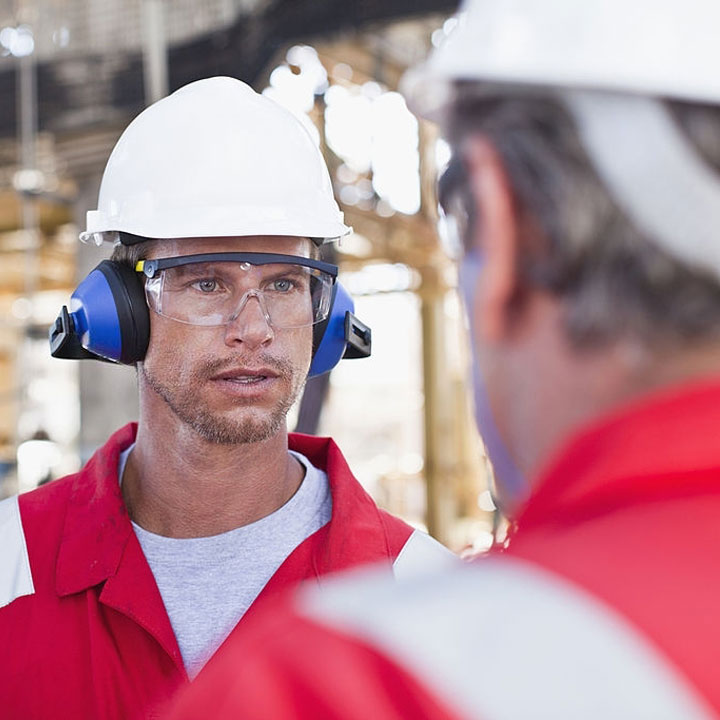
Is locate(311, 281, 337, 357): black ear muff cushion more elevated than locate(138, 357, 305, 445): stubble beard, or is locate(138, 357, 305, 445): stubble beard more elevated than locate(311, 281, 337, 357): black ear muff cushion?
locate(311, 281, 337, 357): black ear muff cushion

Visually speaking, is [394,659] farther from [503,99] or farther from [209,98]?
[209,98]

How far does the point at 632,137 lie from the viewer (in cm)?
69

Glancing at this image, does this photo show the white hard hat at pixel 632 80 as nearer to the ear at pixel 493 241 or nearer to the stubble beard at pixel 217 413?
the ear at pixel 493 241

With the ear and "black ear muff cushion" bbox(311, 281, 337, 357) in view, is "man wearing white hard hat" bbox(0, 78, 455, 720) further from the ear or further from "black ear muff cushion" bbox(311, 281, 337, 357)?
the ear

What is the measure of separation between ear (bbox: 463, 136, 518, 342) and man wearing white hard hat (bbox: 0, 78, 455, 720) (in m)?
1.15

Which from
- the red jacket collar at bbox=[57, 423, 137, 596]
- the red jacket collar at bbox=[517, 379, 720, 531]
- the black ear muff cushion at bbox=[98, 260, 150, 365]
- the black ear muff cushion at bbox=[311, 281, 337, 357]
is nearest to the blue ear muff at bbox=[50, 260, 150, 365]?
the black ear muff cushion at bbox=[98, 260, 150, 365]

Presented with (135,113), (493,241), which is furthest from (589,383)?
(135,113)

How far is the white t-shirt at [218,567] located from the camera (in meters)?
1.81

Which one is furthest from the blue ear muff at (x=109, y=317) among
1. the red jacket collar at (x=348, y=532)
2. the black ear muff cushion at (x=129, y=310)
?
the red jacket collar at (x=348, y=532)

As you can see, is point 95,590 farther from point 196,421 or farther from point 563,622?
point 563,622

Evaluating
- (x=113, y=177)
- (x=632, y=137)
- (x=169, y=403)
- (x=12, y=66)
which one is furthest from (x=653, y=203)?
(x=12, y=66)

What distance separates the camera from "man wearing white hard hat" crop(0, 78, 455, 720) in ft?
6.00

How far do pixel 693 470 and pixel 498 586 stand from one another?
156 millimetres

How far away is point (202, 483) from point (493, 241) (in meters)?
1.35
